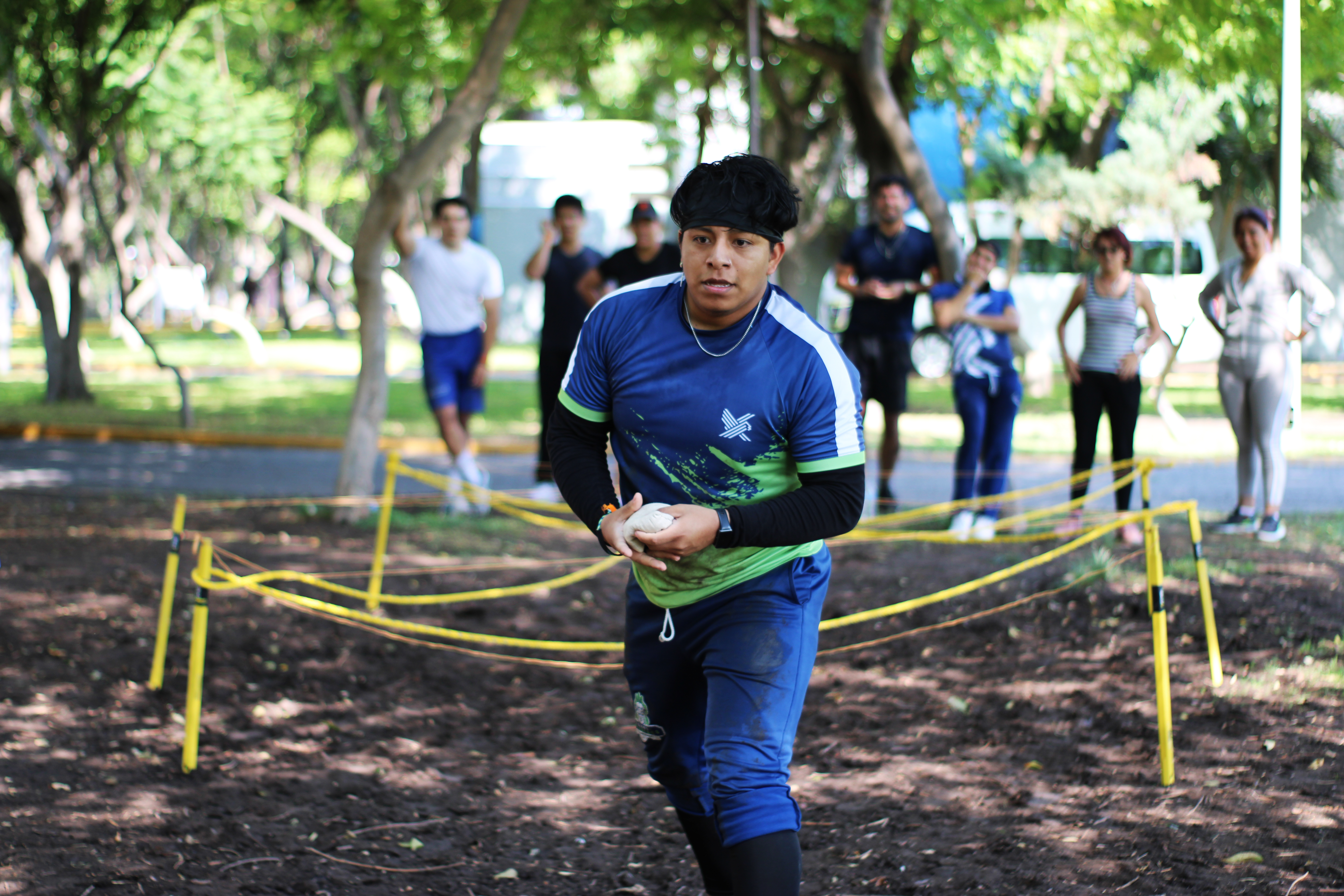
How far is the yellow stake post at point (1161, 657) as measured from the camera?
4562mm

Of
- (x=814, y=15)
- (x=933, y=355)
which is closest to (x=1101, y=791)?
(x=814, y=15)

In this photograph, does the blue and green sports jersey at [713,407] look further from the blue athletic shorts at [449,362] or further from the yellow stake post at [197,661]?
the blue athletic shorts at [449,362]

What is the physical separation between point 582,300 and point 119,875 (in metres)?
6.21

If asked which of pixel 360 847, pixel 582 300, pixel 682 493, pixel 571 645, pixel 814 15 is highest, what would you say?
pixel 814 15

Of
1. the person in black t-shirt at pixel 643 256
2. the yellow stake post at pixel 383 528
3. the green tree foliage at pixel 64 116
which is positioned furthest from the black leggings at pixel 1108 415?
the green tree foliage at pixel 64 116

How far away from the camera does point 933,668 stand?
241 inches

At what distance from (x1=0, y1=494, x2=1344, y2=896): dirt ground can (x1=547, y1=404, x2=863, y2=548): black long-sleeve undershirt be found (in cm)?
152

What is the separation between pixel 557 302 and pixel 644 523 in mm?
7007

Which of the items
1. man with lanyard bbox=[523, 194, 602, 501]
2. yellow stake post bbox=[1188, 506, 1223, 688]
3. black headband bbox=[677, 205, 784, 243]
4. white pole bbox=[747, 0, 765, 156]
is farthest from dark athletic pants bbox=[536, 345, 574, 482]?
black headband bbox=[677, 205, 784, 243]

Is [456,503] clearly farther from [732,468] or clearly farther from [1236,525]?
[732,468]

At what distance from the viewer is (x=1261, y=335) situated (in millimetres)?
8227

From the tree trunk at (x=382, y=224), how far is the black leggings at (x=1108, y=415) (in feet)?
14.1

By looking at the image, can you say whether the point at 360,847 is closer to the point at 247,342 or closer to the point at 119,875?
the point at 119,875

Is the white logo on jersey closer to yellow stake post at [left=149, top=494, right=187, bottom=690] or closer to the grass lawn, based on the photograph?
yellow stake post at [left=149, top=494, right=187, bottom=690]
